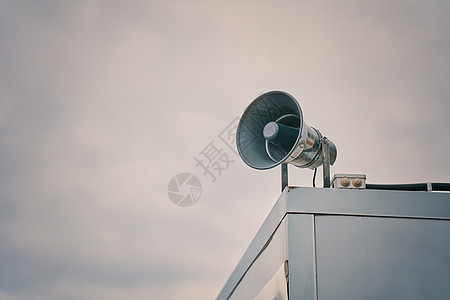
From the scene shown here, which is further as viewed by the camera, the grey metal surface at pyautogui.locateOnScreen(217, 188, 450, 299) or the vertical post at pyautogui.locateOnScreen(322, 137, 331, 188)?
the vertical post at pyautogui.locateOnScreen(322, 137, 331, 188)

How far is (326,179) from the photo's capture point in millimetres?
2967

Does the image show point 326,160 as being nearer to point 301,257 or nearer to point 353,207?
point 353,207

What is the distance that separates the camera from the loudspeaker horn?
2922mm

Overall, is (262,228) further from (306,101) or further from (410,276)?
(306,101)

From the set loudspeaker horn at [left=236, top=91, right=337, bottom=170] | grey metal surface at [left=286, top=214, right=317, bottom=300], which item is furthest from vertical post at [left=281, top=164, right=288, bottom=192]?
grey metal surface at [left=286, top=214, right=317, bottom=300]

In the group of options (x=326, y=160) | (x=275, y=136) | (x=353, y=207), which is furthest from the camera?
(x=326, y=160)

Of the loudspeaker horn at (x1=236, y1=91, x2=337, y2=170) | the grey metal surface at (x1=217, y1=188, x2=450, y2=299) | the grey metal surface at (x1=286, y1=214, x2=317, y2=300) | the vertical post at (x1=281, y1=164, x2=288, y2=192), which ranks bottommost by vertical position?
the grey metal surface at (x1=286, y1=214, x2=317, y2=300)

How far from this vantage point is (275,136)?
115 inches

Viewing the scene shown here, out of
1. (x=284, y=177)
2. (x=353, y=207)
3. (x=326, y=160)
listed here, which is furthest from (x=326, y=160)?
(x=353, y=207)

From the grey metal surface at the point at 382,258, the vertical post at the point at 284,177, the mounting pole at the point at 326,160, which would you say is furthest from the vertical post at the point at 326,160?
the grey metal surface at the point at 382,258

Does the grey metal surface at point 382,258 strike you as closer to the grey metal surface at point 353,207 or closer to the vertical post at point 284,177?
the grey metal surface at point 353,207

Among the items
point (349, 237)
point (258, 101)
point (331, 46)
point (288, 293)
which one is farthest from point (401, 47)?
point (288, 293)

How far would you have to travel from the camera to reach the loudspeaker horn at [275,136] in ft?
9.59

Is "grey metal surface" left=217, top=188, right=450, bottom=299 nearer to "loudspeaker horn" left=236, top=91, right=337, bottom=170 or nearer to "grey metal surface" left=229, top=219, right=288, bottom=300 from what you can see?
"grey metal surface" left=229, top=219, right=288, bottom=300
